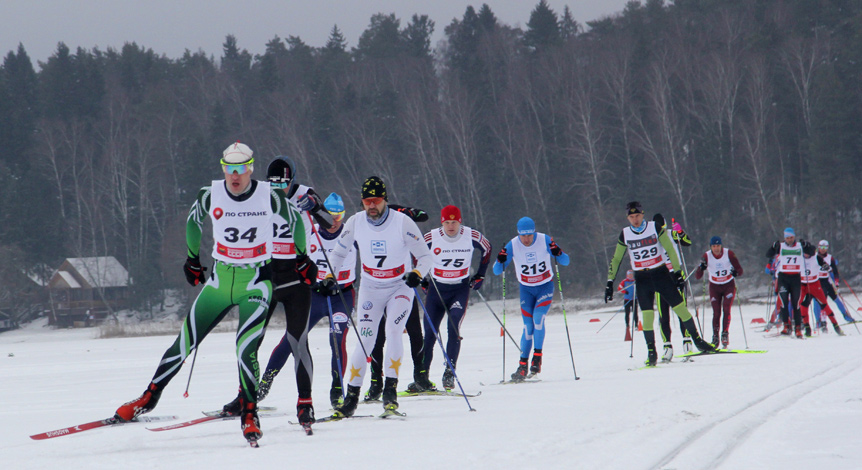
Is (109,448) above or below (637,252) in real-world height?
below

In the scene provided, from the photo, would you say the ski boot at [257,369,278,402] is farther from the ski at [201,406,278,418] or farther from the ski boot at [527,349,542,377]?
the ski boot at [527,349,542,377]

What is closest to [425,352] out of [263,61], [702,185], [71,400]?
[71,400]

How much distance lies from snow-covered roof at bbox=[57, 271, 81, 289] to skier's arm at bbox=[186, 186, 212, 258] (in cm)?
5277

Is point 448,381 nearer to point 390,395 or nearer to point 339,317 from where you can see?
point 339,317

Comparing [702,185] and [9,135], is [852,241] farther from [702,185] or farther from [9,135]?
[9,135]

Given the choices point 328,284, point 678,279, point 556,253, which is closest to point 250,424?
point 328,284

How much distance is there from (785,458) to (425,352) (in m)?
4.69

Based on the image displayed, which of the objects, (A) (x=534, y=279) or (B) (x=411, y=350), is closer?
(B) (x=411, y=350)

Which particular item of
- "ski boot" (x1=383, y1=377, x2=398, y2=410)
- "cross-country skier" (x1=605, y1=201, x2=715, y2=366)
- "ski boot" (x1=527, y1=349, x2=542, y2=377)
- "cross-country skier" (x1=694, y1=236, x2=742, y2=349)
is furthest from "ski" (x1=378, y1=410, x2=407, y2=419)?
"cross-country skier" (x1=694, y1=236, x2=742, y2=349)

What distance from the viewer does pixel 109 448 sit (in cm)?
503

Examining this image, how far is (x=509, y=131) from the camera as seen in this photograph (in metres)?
49.6

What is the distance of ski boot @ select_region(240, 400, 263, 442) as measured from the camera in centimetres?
516

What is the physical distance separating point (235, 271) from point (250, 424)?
1025 millimetres

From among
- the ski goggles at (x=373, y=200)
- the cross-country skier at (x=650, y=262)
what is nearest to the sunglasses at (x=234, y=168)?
the ski goggles at (x=373, y=200)
